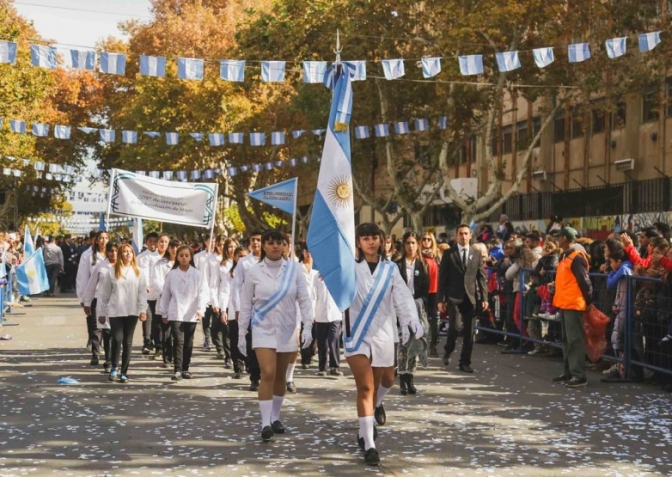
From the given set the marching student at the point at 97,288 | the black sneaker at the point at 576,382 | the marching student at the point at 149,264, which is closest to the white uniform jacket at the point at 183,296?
the marching student at the point at 97,288

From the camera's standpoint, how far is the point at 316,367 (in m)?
16.1

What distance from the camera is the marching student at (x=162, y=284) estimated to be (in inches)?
647

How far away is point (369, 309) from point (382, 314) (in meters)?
0.14

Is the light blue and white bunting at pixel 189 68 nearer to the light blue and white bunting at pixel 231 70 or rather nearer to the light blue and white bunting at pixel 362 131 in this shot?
the light blue and white bunting at pixel 231 70

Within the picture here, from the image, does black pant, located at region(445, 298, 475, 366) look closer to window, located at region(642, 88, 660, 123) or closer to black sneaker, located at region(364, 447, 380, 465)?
black sneaker, located at region(364, 447, 380, 465)

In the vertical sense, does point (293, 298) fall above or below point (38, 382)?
above

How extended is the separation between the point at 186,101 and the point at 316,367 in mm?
33032

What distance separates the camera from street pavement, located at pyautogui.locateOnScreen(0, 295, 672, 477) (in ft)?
28.9

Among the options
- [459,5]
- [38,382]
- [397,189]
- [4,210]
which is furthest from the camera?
[4,210]

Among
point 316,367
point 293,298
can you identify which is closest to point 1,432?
point 293,298

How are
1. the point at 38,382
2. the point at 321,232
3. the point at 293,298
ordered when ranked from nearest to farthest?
the point at 321,232 < the point at 293,298 < the point at 38,382

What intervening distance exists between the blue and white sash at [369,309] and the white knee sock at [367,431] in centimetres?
54

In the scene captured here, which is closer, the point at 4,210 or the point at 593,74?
the point at 593,74

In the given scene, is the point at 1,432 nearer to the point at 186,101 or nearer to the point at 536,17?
the point at 536,17
